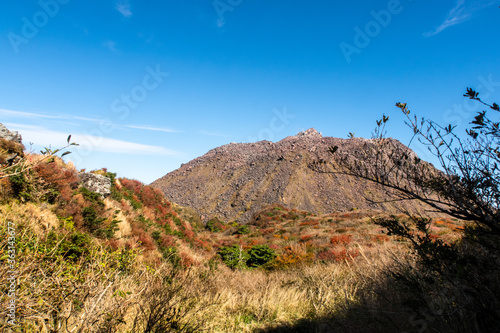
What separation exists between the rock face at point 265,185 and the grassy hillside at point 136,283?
30489 mm

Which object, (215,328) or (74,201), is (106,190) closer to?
(74,201)

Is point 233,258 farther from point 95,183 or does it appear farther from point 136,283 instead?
point 136,283

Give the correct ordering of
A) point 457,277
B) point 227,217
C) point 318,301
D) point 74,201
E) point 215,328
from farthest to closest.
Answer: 1. point 227,217
2. point 74,201
3. point 318,301
4. point 215,328
5. point 457,277

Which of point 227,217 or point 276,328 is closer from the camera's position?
point 276,328

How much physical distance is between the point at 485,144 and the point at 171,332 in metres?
3.93

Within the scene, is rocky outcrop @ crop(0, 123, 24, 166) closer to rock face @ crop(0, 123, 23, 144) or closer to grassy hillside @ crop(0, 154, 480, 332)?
rock face @ crop(0, 123, 23, 144)

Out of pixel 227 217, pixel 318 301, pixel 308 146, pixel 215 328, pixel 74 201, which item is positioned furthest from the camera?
pixel 308 146

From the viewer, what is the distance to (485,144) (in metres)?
2.55

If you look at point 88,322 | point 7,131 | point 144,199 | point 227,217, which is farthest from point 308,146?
point 88,322

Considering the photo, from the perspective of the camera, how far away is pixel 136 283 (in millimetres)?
3416

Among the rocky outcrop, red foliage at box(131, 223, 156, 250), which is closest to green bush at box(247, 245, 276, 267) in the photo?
red foliage at box(131, 223, 156, 250)

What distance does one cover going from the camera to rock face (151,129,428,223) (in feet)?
145

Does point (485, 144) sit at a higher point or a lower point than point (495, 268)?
higher

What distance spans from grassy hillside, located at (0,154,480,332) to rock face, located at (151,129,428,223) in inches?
1200
